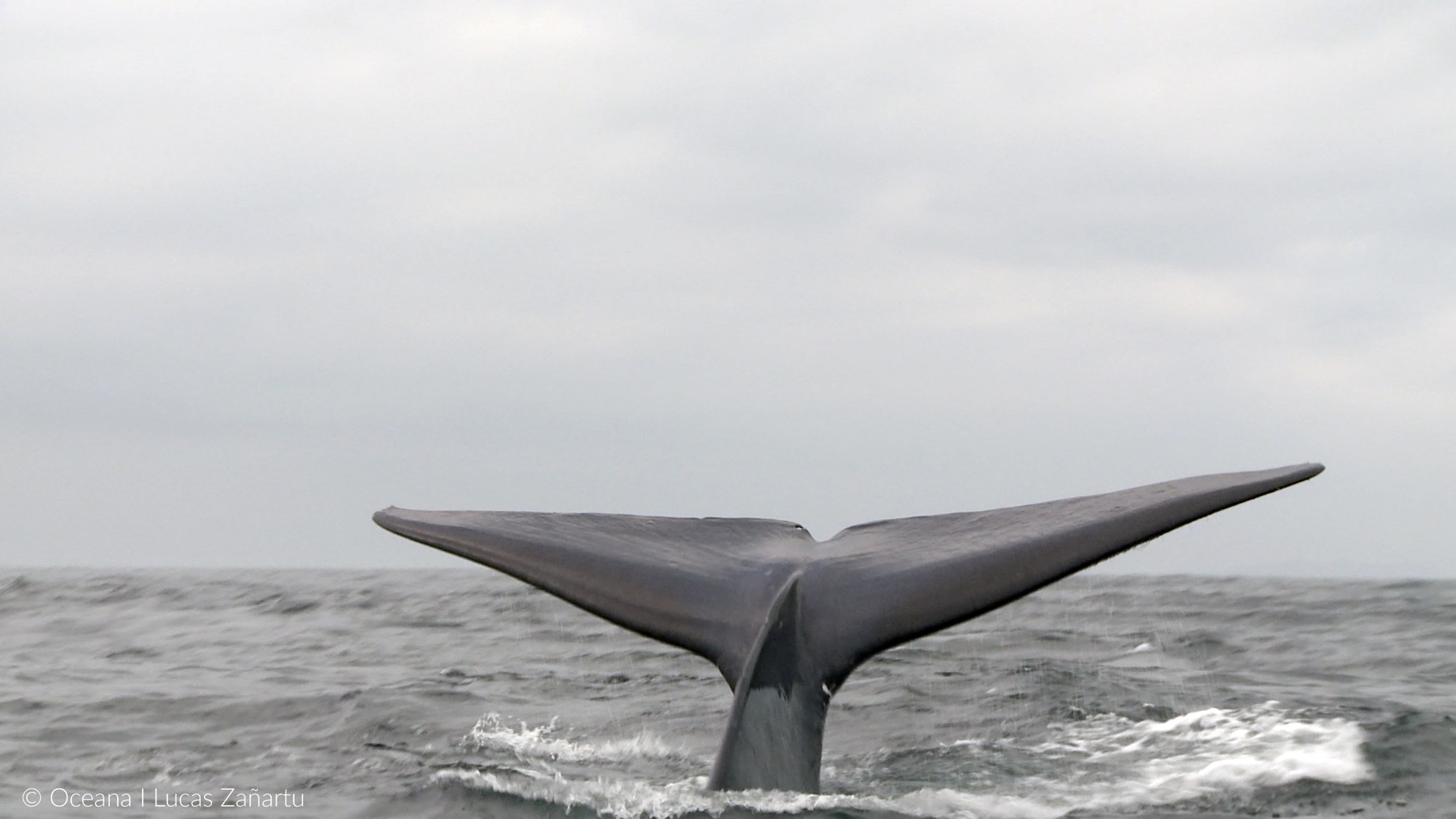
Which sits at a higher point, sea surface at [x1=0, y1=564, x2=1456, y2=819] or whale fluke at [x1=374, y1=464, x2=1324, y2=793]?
whale fluke at [x1=374, y1=464, x2=1324, y2=793]

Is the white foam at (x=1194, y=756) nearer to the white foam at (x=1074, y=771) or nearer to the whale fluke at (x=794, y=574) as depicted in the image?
the white foam at (x=1074, y=771)

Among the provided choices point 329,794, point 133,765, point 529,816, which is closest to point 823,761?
point 529,816

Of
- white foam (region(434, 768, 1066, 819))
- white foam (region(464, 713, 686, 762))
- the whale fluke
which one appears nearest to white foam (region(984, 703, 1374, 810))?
white foam (region(434, 768, 1066, 819))

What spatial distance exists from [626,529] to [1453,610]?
35.5 ft

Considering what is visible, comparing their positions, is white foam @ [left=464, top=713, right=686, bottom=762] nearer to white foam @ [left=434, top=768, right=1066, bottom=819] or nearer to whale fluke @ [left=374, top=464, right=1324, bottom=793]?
white foam @ [left=434, top=768, right=1066, bottom=819]

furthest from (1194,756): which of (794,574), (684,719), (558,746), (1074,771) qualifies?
(558,746)

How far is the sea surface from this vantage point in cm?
655

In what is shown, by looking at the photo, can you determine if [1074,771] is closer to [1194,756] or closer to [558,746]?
[1194,756]

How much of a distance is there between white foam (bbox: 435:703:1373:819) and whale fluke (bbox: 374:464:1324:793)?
0.33m

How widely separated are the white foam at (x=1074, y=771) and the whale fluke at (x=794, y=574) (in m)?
0.33

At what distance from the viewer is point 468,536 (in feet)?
21.0

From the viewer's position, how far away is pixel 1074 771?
23.4ft

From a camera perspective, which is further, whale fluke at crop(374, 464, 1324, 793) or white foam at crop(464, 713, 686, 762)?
white foam at crop(464, 713, 686, 762)

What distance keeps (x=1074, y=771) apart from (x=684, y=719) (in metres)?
2.76
